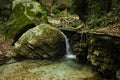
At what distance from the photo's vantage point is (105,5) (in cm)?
1348

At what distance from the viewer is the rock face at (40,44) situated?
42.0 feet

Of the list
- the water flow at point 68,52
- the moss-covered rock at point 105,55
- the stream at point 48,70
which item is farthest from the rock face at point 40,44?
the moss-covered rock at point 105,55

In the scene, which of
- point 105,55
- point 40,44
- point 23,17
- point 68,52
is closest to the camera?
point 105,55

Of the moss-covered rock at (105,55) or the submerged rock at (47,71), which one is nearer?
the moss-covered rock at (105,55)

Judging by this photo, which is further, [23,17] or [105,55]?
[23,17]

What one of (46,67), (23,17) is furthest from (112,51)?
(23,17)

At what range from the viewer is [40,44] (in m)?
12.7

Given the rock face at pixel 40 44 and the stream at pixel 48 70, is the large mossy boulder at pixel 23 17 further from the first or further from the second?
the stream at pixel 48 70

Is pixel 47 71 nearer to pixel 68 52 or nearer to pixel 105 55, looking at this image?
pixel 105 55

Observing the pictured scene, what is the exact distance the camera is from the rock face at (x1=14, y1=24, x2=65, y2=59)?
12789 millimetres

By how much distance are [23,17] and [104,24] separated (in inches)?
235

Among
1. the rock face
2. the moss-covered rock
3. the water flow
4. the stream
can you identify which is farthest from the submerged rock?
the water flow

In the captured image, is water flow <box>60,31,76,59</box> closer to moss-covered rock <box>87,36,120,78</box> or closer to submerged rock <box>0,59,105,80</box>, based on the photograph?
submerged rock <box>0,59,105,80</box>

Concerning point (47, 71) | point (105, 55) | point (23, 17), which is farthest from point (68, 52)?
point (105, 55)
